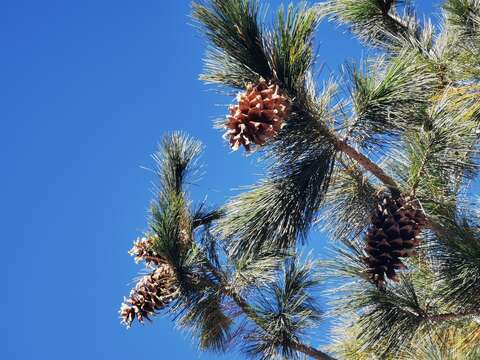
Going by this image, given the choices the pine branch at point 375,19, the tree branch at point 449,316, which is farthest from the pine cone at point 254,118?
the pine branch at point 375,19

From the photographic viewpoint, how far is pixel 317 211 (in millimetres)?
2650

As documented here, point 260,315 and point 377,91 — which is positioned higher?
point 377,91

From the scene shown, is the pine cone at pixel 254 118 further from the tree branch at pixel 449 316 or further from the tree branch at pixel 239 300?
the tree branch at pixel 449 316

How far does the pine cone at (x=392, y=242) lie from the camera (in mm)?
2445

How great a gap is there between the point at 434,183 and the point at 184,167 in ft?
3.22

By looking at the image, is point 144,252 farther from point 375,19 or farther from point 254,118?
point 375,19

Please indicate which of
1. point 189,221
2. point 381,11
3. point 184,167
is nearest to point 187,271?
point 189,221

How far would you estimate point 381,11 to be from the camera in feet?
13.6

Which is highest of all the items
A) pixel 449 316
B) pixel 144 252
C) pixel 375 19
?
pixel 375 19

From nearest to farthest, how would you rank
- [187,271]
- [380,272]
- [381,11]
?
[380,272] < [187,271] < [381,11]

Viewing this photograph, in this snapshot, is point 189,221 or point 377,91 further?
point 189,221

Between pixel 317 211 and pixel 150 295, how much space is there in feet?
2.24

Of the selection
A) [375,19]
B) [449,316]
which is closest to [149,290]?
[449,316]

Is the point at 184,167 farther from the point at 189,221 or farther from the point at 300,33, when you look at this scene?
the point at 300,33
